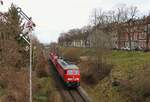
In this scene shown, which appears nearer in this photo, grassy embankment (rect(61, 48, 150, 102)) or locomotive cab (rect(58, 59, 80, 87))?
grassy embankment (rect(61, 48, 150, 102))

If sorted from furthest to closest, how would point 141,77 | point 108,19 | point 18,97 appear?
1. point 108,19
2. point 141,77
3. point 18,97

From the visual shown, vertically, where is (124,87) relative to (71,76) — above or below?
below

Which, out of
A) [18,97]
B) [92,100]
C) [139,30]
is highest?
[139,30]

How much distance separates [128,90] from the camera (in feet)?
93.3

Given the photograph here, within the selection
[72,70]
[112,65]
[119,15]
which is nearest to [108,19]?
[119,15]

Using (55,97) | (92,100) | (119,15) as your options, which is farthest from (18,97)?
(119,15)

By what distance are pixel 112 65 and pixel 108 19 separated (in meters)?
40.0

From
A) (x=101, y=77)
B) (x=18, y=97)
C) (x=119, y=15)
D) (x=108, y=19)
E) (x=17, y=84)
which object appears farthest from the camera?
(x=108, y=19)

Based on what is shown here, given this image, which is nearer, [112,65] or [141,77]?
[141,77]

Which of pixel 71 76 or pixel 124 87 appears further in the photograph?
pixel 71 76

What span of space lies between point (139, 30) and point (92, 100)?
178 feet

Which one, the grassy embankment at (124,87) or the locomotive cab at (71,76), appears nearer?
the grassy embankment at (124,87)

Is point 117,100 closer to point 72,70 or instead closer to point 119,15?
point 72,70

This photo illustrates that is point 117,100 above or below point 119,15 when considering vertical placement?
below
